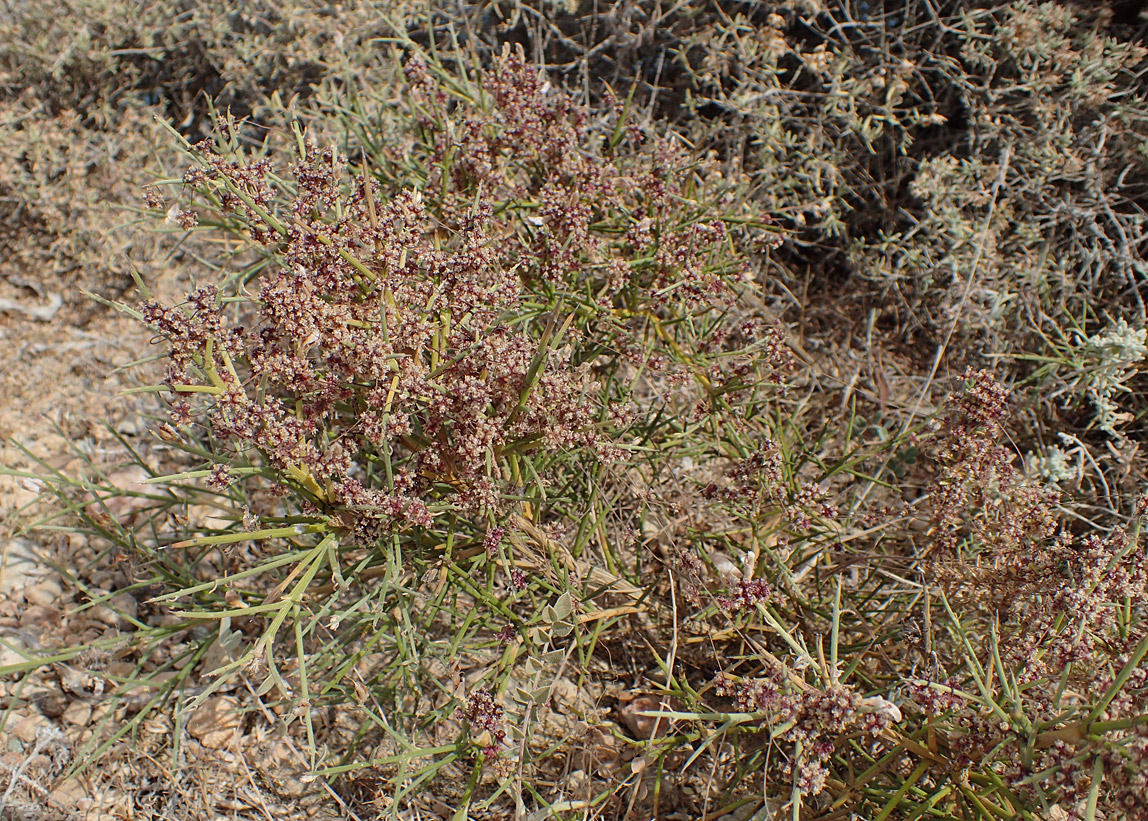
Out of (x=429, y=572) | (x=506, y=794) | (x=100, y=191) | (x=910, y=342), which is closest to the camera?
(x=429, y=572)

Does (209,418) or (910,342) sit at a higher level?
(209,418)

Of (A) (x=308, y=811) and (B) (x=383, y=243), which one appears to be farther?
(A) (x=308, y=811)

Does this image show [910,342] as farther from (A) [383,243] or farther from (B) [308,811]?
(B) [308,811]

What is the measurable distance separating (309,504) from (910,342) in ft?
7.70

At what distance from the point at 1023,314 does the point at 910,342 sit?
1.27 ft

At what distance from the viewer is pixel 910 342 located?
311 cm

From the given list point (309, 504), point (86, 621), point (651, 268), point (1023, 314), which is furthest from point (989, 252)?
point (86, 621)

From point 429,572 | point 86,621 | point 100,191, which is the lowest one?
point 86,621

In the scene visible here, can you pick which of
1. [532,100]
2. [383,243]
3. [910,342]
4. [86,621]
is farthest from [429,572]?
[910,342]

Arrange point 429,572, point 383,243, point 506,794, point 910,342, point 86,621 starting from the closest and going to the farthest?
point 383,243
point 429,572
point 506,794
point 86,621
point 910,342

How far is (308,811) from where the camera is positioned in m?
2.21

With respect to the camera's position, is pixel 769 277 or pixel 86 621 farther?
pixel 769 277

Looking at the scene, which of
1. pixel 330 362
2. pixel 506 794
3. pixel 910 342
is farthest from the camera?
pixel 910 342

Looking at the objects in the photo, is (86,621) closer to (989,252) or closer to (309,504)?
(309,504)
